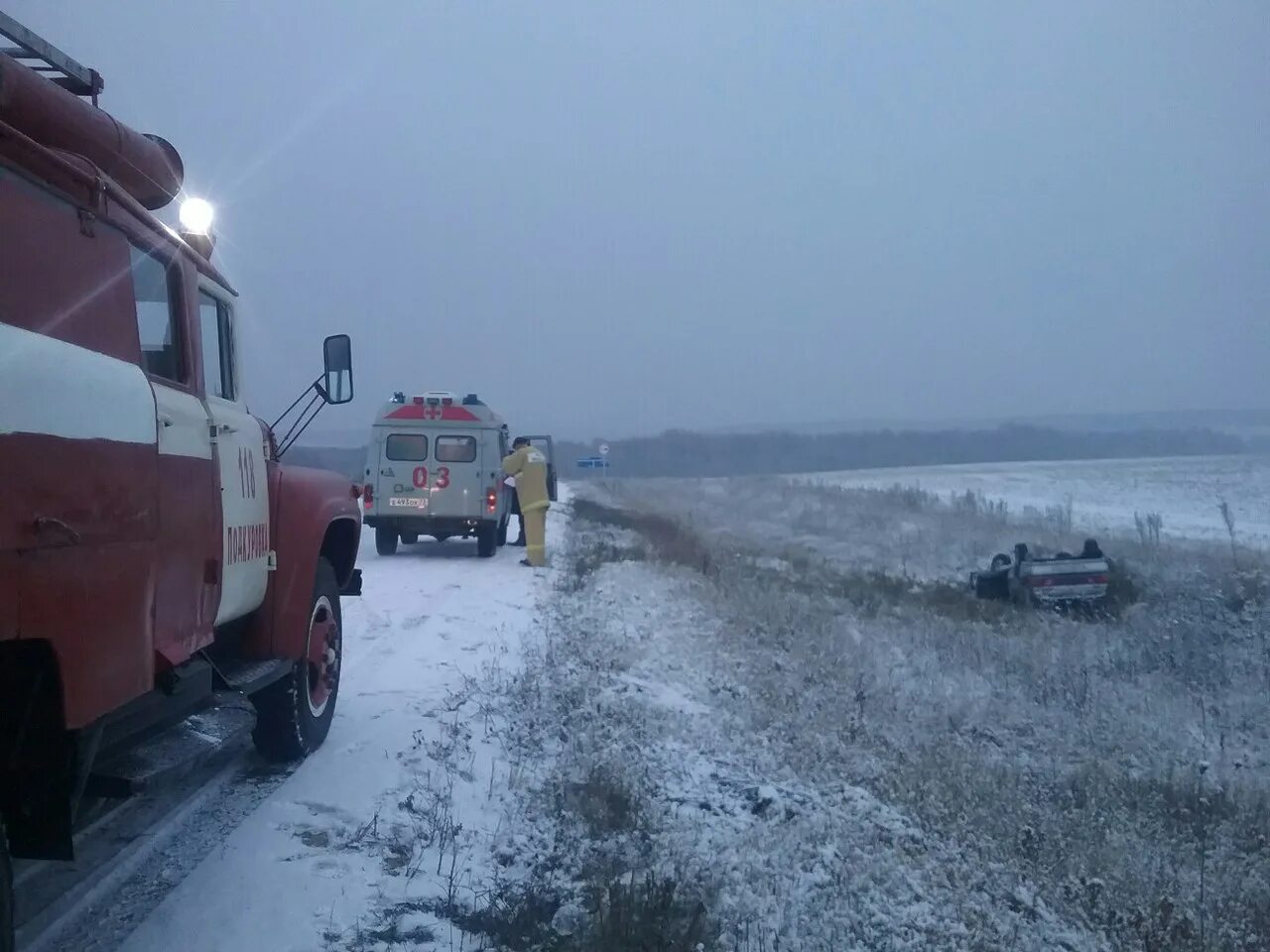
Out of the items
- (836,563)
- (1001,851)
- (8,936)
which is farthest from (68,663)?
(836,563)

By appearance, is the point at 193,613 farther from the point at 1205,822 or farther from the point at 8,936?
the point at 1205,822

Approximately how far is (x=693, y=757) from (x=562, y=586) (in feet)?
25.5

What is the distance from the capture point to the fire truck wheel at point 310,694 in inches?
247

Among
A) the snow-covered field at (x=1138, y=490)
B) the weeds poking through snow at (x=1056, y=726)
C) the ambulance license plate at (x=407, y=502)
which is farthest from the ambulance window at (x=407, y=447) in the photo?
the snow-covered field at (x=1138, y=490)

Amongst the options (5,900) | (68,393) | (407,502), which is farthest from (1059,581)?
(5,900)

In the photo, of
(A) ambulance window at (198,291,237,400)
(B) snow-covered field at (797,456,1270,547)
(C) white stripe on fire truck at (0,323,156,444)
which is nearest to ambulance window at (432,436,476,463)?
(A) ambulance window at (198,291,237,400)

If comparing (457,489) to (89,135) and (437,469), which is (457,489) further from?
(89,135)

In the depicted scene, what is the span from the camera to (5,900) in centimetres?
321

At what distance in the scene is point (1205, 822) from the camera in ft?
Answer: 22.7

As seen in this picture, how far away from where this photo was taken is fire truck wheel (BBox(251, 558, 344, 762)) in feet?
20.6

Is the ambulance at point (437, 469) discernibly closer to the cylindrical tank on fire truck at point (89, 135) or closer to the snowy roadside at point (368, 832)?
the snowy roadside at point (368, 832)

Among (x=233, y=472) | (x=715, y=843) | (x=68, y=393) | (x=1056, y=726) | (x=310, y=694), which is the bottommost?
(x=1056, y=726)

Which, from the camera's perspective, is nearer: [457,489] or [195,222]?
[195,222]

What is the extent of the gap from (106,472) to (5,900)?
1.37 m
